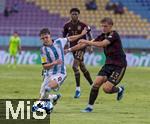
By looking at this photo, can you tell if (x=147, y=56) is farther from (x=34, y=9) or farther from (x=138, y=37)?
(x=34, y=9)

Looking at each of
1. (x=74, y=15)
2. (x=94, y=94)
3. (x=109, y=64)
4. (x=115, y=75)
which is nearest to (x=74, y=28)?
(x=74, y=15)

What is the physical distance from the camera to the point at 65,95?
19.8 metres

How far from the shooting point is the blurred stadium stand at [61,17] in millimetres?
46812

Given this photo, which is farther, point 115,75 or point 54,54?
point 115,75

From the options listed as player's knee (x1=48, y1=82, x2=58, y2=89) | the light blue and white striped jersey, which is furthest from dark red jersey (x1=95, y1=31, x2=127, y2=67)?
player's knee (x1=48, y1=82, x2=58, y2=89)

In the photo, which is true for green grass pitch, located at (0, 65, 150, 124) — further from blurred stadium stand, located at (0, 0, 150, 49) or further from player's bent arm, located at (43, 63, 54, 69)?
blurred stadium stand, located at (0, 0, 150, 49)

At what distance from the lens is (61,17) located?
158ft

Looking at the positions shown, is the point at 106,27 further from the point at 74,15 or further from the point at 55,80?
the point at 74,15

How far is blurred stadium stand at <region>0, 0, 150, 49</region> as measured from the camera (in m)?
46.8

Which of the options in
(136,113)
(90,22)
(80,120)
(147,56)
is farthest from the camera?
(90,22)

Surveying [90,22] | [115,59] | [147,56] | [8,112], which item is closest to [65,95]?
[115,59]

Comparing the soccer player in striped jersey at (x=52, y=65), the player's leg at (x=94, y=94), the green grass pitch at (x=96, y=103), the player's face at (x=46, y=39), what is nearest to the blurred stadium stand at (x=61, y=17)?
the green grass pitch at (x=96, y=103)

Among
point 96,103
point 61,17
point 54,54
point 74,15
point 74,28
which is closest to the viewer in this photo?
point 54,54

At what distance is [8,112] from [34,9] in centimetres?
3506
